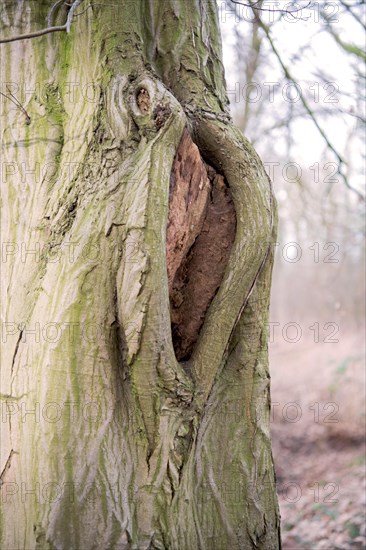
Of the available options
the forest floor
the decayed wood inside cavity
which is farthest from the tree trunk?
the forest floor

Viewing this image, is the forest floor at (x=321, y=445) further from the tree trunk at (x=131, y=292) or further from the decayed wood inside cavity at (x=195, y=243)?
the decayed wood inside cavity at (x=195, y=243)

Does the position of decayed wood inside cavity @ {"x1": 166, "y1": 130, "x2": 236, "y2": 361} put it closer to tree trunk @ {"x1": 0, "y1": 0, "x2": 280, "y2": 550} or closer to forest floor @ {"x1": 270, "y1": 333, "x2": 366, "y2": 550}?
tree trunk @ {"x1": 0, "y1": 0, "x2": 280, "y2": 550}

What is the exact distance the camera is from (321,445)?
319 inches

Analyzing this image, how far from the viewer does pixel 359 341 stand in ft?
35.0

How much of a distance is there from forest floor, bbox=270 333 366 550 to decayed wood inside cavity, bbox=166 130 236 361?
118 inches

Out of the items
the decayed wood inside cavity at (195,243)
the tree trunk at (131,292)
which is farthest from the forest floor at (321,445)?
the decayed wood inside cavity at (195,243)

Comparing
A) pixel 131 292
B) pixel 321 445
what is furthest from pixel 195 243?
pixel 321 445

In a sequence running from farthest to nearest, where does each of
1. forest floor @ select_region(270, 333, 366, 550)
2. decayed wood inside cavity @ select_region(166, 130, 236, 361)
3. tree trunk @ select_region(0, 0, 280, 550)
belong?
forest floor @ select_region(270, 333, 366, 550) → decayed wood inside cavity @ select_region(166, 130, 236, 361) → tree trunk @ select_region(0, 0, 280, 550)

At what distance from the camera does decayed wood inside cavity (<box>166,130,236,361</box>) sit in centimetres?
257

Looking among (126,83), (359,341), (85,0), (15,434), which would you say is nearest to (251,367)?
(15,434)

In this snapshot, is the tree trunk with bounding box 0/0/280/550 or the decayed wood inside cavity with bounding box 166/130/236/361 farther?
the decayed wood inside cavity with bounding box 166/130/236/361

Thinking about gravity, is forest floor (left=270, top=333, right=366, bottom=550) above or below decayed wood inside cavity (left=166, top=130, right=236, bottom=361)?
below

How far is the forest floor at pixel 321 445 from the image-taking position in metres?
5.15

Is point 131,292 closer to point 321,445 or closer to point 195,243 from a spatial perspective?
point 195,243
